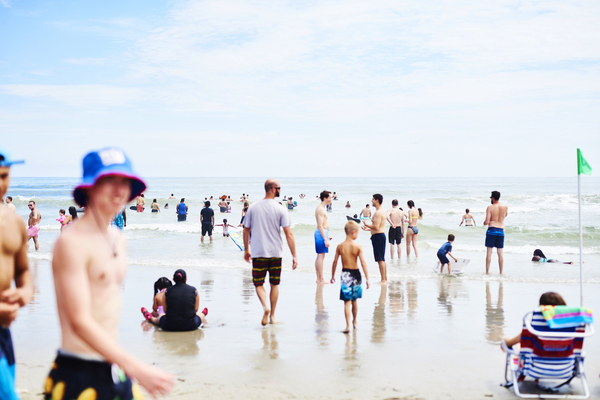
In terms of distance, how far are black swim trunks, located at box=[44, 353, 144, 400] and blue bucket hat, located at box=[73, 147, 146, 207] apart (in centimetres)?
62

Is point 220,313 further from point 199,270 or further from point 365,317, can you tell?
point 199,270

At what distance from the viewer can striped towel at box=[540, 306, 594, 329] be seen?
15.2 ft

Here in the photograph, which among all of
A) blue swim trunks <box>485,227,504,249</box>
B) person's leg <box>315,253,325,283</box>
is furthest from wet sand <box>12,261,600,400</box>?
blue swim trunks <box>485,227,504,249</box>

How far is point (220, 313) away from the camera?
8.30 m

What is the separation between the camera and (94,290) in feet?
6.66

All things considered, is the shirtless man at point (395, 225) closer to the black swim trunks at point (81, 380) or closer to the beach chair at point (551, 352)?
the beach chair at point (551, 352)

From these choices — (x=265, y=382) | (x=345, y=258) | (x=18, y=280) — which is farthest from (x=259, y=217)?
(x=18, y=280)

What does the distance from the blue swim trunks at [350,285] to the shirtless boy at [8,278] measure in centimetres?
469

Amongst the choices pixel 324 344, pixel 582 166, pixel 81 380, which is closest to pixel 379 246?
pixel 582 166

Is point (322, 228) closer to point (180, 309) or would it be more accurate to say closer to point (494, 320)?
point (494, 320)

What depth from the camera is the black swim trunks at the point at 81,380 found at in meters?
2.05

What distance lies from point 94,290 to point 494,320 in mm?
7119

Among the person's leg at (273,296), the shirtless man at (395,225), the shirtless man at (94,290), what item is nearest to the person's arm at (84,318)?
the shirtless man at (94,290)

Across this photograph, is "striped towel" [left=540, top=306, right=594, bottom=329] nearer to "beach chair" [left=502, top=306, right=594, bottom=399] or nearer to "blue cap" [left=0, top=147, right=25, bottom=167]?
"beach chair" [left=502, top=306, right=594, bottom=399]
